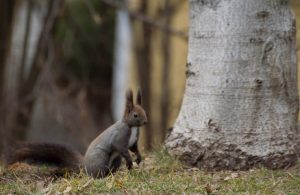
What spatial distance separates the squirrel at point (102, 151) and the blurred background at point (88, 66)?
515cm

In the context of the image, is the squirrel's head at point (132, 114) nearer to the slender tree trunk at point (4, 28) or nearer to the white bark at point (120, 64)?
the slender tree trunk at point (4, 28)

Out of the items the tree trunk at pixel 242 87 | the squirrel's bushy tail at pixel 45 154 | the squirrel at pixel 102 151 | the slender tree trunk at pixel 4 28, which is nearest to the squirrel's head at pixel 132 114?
the squirrel at pixel 102 151

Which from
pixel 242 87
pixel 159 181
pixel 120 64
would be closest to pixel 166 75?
pixel 120 64

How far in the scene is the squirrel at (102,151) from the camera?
21.6 feet

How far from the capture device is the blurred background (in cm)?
1315

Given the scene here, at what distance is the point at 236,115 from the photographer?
6949 mm

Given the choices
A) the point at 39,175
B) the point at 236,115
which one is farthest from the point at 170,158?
the point at 39,175

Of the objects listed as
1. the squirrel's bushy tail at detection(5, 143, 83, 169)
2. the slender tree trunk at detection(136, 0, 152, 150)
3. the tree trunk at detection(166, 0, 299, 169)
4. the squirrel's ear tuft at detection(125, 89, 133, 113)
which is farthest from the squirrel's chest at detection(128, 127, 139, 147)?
the slender tree trunk at detection(136, 0, 152, 150)

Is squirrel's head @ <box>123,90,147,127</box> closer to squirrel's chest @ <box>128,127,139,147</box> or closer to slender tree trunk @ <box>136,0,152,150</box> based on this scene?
squirrel's chest @ <box>128,127,139,147</box>

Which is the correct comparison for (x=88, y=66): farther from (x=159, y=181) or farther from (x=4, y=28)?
(x=159, y=181)

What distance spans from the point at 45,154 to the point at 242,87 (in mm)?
1720

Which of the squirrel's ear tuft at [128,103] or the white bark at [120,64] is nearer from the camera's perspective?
the squirrel's ear tuft at [128,103]

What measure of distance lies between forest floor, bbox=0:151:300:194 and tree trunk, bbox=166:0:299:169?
0.17 meters

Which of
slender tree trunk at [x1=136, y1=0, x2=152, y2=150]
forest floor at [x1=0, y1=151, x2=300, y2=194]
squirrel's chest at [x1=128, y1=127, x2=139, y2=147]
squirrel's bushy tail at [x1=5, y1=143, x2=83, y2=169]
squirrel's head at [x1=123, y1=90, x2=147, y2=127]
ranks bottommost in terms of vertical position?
forest floor at [x1=0, y1=151, x2=300, y2=194]
